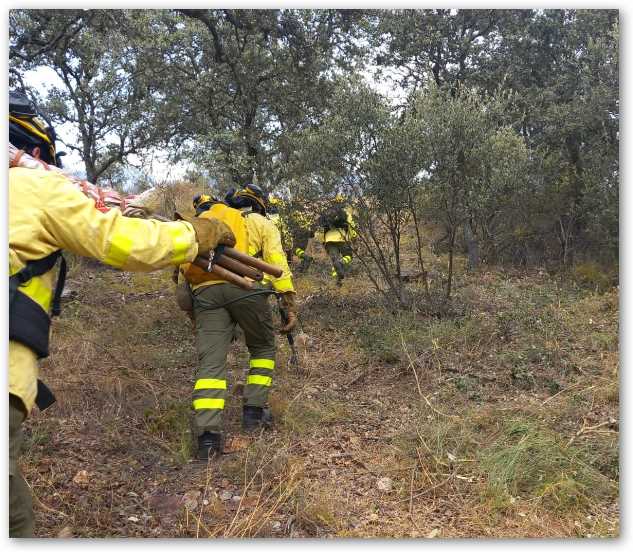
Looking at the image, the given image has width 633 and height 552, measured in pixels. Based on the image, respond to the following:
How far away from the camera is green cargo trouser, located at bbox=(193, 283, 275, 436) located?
379cm

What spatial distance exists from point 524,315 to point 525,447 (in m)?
3.38

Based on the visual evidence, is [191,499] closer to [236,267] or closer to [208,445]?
[208,445]

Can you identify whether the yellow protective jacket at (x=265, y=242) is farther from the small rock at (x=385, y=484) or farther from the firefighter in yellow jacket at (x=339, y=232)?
the firefighter in yellow jacket at (x=339, y=232)

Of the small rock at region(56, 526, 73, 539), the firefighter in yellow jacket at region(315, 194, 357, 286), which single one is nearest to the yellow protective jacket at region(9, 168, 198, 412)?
the small rock at region(56, 526, 73, 539)

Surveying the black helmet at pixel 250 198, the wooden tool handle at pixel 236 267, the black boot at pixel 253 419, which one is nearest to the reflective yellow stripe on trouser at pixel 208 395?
the black boot at pixel 253 419

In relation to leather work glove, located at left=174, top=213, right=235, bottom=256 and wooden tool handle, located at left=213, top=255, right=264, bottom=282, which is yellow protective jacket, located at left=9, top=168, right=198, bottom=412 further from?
wooden tool handle, located at left=213, top=255, right=264, bottom=282

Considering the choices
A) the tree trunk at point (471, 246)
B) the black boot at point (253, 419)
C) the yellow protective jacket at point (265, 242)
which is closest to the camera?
the black boot at point (253, 419)

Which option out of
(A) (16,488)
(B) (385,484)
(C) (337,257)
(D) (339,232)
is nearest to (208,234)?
(A) (16,488)

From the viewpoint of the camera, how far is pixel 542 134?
11227 mm

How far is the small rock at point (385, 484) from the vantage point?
336cm

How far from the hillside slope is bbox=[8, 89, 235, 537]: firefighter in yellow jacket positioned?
52.0 inches

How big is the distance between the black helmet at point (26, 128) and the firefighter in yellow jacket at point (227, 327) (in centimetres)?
177

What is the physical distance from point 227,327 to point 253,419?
74cm

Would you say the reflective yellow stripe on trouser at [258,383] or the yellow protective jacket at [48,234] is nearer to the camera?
the yellow protective jacket at [48,234]
